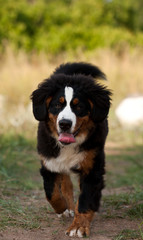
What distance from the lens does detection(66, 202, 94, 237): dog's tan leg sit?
3520 mm

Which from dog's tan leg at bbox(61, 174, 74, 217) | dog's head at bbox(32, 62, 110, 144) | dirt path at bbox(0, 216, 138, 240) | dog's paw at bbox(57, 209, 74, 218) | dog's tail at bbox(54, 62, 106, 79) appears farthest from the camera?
dog's tail at bbox(54, 62, 106, 79)

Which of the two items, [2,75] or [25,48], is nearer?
[2,75]

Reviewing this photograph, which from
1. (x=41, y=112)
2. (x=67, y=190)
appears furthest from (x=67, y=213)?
(x=41, y=112)

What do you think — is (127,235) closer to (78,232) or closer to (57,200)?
(78,232)

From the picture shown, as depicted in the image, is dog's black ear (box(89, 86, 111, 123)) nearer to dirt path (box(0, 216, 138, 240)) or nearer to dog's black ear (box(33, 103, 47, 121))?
dog's black ear (box(33, 103, 47, 121))

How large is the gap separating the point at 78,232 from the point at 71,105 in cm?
112

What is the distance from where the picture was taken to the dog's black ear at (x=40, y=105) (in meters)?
3.77

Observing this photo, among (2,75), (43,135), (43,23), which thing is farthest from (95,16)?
(43,135)

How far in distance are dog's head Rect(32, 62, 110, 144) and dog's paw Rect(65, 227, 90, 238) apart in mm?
763

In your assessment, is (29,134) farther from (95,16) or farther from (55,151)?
(95,16)

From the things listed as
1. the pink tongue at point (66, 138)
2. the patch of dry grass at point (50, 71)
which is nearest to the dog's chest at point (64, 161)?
the pink tongue at point (66, 138)

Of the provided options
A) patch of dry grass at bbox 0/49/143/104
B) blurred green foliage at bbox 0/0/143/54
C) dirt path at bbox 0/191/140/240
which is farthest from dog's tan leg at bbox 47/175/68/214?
blurred green foliage at bbox 0/0/143/54

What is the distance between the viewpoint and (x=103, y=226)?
3.85 metres

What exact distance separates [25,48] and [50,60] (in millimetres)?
1981
